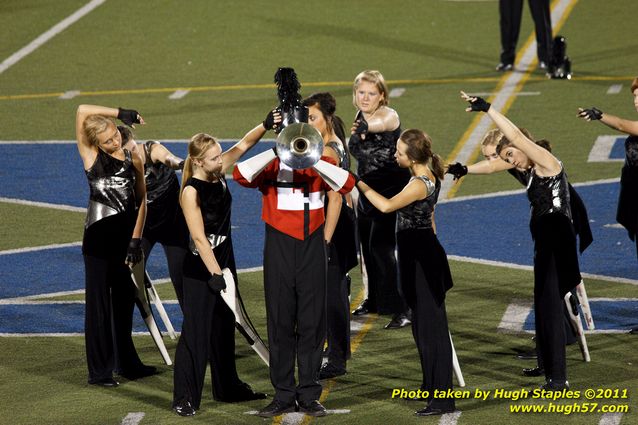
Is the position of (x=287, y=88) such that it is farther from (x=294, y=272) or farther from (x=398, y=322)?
(x=398, y=322)

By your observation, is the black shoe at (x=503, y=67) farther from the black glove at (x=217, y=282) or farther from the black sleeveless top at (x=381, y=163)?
the black glove at (x=217, y=282)

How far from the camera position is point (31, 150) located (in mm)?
17875

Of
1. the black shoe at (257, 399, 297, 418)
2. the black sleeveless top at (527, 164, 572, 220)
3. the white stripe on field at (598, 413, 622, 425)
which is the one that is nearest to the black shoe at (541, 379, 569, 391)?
the white stripe on field at (598, 413, 622, 425)

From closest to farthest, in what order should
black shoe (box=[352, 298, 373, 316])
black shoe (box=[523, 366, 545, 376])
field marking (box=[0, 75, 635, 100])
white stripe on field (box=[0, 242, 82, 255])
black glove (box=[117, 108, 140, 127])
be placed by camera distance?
black shoe (box=[523, 366, 545, 376]) → black glove (box=[117, 108, 140, 127]) → black shoe (box=[352, 298, 373, 316]) → white stripe on field (box=[0, 242, 82, 255]) → field marking (box=[0, 75, 635, 100])

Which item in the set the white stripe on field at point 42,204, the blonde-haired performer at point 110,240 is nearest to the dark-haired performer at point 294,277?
the blonde-haired performer at point 110,240

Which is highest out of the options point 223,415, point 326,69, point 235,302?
point 326,69

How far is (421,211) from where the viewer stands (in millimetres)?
9289

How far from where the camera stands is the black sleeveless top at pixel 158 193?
34.5 feet

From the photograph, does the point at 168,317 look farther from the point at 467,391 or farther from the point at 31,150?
the point at 31,150

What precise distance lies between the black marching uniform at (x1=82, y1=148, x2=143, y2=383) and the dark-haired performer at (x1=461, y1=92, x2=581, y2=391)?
239 centimetres

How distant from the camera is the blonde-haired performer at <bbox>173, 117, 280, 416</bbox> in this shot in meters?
8.99

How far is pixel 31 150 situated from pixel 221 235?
917cm

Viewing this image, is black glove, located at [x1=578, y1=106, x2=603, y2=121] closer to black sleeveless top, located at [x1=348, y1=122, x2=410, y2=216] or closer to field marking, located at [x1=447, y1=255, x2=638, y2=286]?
black sleeveless top, located at [x1=348, y1=122, x2=410, y2=216]

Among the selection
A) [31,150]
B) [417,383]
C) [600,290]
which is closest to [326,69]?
[31,150]
